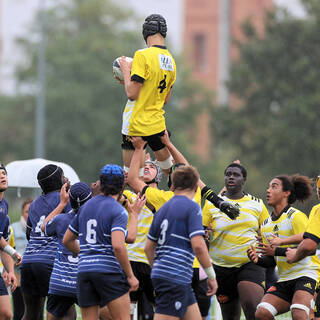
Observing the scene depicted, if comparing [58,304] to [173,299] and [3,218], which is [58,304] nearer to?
[3,218]

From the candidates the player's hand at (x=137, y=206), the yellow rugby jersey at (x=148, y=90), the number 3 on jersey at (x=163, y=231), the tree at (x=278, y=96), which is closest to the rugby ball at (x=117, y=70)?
the yellow rugby jersey at (x=148, y=90)

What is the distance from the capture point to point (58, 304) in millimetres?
10305

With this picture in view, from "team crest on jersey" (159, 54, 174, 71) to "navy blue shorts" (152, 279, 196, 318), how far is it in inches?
101

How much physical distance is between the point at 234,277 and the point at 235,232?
1.86ft

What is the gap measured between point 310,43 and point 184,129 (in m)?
16.4

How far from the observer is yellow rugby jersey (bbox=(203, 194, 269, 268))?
11500mm

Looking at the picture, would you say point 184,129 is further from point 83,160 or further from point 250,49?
point 250,49

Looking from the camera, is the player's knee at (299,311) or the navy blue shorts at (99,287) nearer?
the navy blue shorts at (99,287)

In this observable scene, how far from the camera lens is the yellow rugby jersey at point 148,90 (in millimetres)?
10062

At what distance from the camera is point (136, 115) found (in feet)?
33.5

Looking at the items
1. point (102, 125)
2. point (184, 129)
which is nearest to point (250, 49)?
point (102, 125)

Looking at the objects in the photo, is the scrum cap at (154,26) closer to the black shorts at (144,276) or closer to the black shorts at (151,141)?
the black shorts at (151,141)

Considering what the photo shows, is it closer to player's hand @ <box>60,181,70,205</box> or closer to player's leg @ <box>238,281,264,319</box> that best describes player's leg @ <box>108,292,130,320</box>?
player's hand @ <box>60,181,70,205</box>

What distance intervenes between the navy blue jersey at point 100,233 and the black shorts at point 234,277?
2.65 metres
